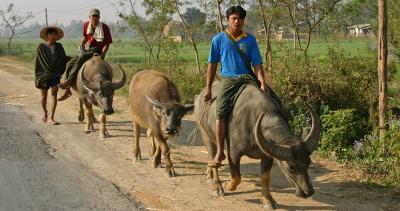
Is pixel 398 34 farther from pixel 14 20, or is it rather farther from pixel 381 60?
pixel 14 20

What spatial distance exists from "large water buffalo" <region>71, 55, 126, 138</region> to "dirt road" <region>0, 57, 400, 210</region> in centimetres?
46

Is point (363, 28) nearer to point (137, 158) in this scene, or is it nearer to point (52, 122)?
point (52, 122)

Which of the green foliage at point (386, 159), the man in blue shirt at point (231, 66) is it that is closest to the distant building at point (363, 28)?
the green foliage at point (386, 159)

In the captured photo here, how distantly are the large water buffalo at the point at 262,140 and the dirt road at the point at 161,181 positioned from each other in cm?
40

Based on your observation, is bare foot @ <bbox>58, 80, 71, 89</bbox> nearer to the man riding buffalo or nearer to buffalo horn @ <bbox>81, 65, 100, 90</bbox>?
the man riding buffalo

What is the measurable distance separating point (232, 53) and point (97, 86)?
161 inches

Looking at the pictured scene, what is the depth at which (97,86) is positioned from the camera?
368 inches

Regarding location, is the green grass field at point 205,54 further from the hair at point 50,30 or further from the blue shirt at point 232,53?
the blue shirt at point 232,53

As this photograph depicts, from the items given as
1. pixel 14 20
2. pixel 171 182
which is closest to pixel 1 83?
pixel 171 182

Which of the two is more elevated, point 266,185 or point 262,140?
point 262,140

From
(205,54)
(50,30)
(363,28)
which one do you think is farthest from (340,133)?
(205,54)

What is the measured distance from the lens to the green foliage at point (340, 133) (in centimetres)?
812

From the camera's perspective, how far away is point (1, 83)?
18.0 metres

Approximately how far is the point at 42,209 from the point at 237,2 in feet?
27.0
